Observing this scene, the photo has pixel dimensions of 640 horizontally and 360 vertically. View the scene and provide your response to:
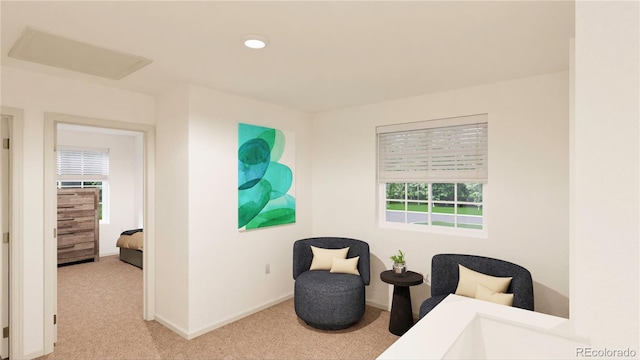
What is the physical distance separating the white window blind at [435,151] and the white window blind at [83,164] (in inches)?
218

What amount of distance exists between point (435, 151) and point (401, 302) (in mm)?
1547

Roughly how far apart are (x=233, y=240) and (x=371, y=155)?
1.80 meters

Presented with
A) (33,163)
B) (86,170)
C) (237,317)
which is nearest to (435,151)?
(237,317)

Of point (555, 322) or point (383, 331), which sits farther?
point (383, 331)

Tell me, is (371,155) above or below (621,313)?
above

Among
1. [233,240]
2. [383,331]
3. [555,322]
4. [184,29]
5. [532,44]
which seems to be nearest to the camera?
[555,322]

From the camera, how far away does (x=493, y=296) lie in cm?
269

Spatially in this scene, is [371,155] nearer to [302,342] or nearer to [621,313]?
[302,342]

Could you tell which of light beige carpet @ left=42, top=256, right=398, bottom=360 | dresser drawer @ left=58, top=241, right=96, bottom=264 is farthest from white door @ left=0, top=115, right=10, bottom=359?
dresser drawer @ left=58, top=241, right=96, bottom=264

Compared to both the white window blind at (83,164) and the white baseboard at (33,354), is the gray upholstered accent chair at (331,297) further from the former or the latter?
the white window blind at (83,164)

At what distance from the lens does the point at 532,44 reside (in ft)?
7.37

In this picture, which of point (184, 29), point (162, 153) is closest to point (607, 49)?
point (184, 29)

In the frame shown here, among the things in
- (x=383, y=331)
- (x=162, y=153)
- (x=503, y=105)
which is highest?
(x=503, y=105)

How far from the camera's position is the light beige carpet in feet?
9.45
